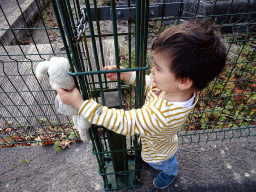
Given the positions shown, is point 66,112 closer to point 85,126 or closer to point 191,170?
point 85,126

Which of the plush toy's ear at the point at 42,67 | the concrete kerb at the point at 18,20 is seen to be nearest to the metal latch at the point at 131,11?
the plush toy's ear at the point at 42,67

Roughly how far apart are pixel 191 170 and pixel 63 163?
1430mm

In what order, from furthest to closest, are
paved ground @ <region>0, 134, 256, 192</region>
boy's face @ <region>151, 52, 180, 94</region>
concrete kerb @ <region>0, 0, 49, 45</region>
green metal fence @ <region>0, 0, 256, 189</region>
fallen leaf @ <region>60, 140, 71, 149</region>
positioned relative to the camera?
concrete kerb @ <region>0, 0, 49, 45</region> < fallen leaf @ <region>60, 140, 71, 149</region> < paved ground @ <region>0, 134, 256, 192</region> < boy's face @ <region>151, 52, 180, 94</region> < green metal fence @ <region>0, 0, 256, 189</region>

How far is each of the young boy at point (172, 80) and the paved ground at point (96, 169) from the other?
1.11 meters

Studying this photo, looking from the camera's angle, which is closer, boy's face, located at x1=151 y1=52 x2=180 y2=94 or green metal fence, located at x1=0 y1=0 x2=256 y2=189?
green metal fence, located at x1=0 y1=0 x2=256 y2=189

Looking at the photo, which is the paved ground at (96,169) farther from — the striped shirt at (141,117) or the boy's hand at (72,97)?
the boy's hand at (72,97)

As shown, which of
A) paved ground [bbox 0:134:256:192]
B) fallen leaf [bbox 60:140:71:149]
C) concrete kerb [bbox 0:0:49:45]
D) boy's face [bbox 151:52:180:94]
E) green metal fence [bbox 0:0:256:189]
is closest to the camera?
green metal fence [bbox 0:0:256:189]

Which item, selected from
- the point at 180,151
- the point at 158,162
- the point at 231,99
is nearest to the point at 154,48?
the point at 158,162

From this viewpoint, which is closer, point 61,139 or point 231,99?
point 61,139

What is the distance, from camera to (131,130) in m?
1.02

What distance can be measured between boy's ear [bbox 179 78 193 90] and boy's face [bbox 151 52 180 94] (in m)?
0.02

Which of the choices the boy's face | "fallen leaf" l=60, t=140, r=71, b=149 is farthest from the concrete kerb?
the boy's face

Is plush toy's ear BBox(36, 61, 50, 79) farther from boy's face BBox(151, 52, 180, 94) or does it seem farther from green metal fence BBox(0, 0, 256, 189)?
boy's face BBox(151, 52, 180, 94)

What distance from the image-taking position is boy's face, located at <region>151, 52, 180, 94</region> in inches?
37.5
